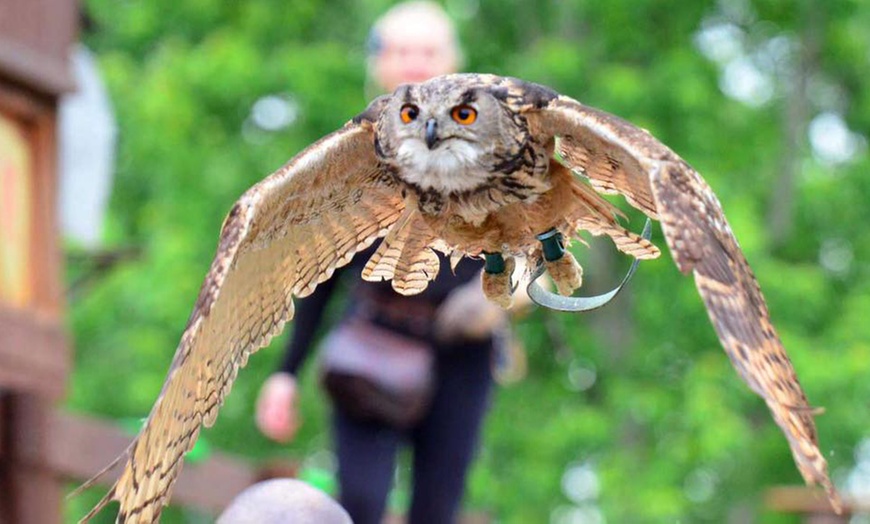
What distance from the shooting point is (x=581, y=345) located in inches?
534

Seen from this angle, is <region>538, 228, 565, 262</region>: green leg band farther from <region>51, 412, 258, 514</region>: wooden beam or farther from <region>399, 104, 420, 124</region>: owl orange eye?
<region>51, 412, 258, 514</region>: wooden beam

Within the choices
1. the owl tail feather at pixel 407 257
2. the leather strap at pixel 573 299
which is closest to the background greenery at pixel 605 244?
the owl tail feather at pixel 407 257

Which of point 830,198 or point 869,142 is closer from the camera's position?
point 830,198

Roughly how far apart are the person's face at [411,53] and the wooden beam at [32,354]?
2.16m

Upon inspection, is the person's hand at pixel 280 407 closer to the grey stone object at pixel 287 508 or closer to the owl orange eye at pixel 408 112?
the grey stone object at pixel 287 508

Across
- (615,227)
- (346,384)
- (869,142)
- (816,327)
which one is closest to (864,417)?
(816,327)

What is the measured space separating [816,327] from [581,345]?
1793 mm

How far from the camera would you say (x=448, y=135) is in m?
3.90

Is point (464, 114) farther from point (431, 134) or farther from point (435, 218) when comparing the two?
point (435, 218)

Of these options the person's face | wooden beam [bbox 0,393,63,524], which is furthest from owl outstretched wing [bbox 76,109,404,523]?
wooden beam [bbox 0,393,63,524]

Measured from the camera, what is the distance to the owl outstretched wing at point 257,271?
12.0 ft

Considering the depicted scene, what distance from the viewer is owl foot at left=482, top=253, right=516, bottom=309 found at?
4070 millimetres

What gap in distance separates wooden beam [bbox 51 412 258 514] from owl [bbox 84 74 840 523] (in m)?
2.86

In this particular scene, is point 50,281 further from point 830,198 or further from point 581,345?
point 830,198
